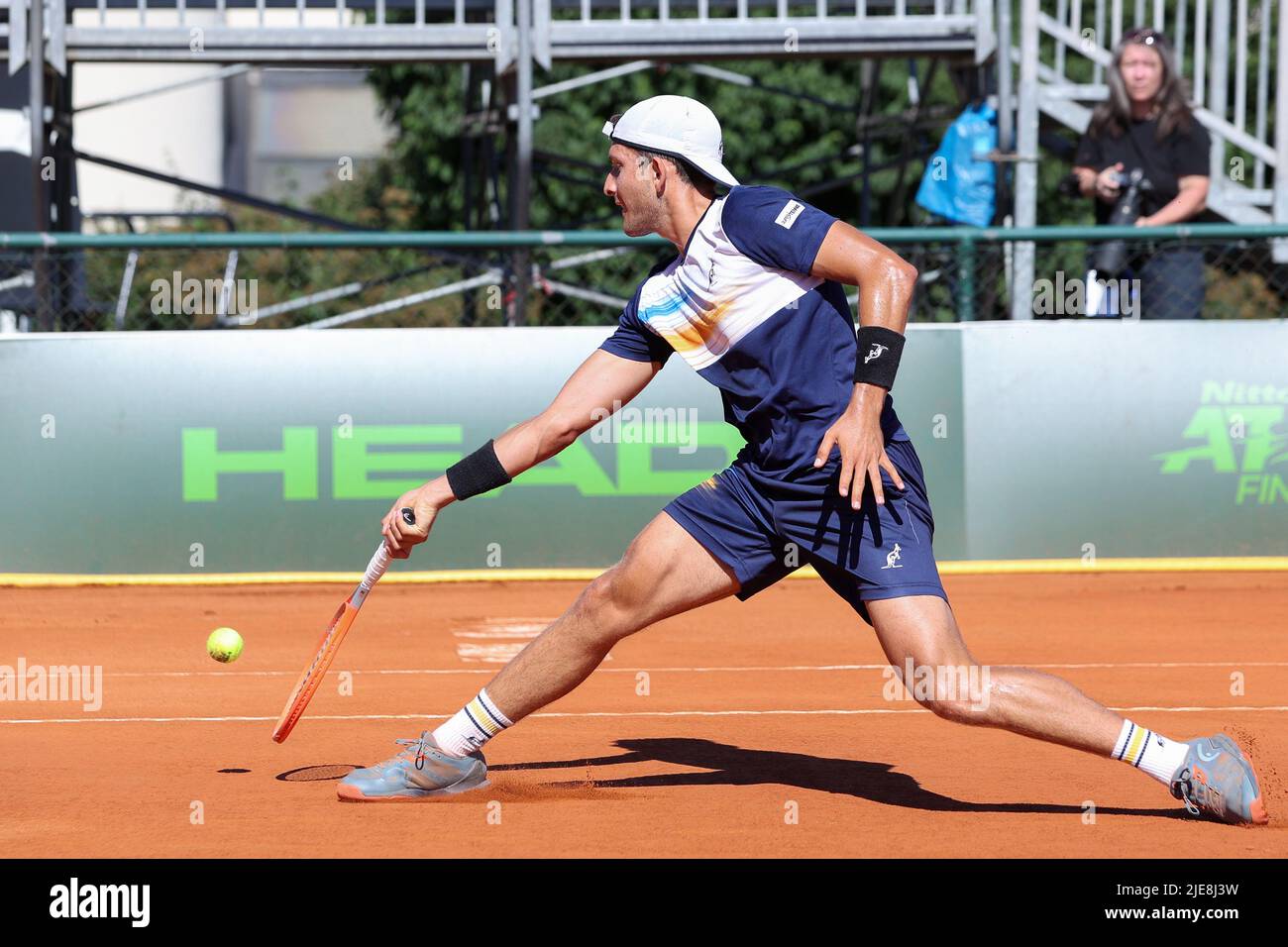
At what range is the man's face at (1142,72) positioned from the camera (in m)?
11.4

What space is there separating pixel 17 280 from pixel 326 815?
8389mm

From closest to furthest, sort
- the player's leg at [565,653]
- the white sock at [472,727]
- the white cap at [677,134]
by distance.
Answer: the white cap at [677,134] < the player's leg at [565,653] < the white sock at [472,727]

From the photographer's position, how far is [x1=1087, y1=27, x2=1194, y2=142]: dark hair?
1138 centimetres

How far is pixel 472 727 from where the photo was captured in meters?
5.64

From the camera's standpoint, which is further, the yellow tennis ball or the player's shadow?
the yellow tennis ball

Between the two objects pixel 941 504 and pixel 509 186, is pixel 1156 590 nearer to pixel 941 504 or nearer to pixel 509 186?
pixel 941 504

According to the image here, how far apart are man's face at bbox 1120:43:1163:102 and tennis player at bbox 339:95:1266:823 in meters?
6.80

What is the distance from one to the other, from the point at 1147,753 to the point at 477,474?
83.6 inches

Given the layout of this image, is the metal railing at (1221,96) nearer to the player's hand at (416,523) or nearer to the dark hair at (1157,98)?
the dark hair at (1157,98)

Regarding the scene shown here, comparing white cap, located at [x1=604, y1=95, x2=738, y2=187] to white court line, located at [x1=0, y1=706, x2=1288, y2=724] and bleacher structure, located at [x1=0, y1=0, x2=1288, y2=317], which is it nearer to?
white court line, located at [x1=0, y1=706, x2=1288, y2=724]

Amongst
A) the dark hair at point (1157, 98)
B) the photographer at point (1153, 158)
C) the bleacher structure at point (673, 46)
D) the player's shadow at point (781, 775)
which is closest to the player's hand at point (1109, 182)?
the photographer at point (1153, 158)

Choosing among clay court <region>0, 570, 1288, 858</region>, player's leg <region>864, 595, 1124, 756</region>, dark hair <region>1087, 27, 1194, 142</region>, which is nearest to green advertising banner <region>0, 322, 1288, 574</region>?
clay court <region>0, 570, 1288, 858</region>

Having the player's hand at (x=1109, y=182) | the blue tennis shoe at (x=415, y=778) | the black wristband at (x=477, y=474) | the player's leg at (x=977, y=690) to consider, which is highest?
the player's hand at (x=1109, y=182)

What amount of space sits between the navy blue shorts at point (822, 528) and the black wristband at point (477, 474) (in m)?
0.54
